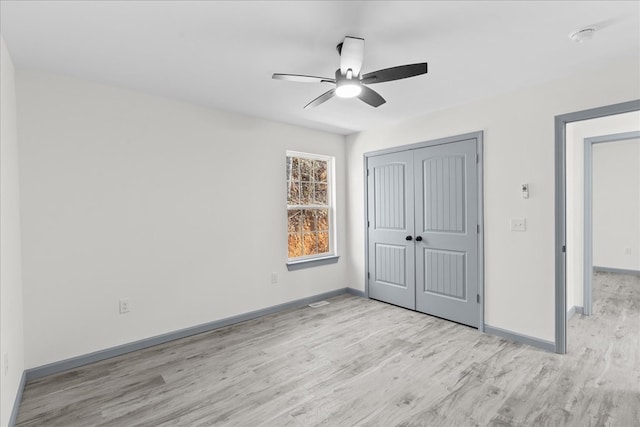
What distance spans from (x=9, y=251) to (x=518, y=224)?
409 cm

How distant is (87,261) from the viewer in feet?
9.11

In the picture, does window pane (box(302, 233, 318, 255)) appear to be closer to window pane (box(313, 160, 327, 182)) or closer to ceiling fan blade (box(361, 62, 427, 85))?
window pane (box(313, 160, 327, 182))

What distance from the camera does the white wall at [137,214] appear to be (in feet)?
8.48

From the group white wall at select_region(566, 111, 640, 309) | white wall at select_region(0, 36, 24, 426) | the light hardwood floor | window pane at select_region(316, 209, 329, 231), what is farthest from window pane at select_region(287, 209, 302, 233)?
white wall at select_region(566, 111, 640, 309)

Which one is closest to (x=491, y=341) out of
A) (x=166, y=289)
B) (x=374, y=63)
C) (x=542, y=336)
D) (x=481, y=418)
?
(x=542, y=336)

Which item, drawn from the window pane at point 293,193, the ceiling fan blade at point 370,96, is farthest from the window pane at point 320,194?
the ceiling fan blade at point 370,96

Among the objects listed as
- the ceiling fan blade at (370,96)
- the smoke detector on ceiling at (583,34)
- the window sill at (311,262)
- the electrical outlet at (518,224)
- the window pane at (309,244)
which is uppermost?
the smoke detector on ceiling at (583,34)

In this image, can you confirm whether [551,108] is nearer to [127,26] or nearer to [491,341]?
[491,341]

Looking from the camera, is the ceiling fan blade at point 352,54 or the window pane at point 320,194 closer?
the ceiling fan blade at point 352,54

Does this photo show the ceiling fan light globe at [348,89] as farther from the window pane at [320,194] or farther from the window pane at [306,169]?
the window pane at [320,194]

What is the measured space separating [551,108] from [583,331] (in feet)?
7.55

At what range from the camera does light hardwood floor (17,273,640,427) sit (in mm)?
2051

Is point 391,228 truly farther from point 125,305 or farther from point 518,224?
point 125,305

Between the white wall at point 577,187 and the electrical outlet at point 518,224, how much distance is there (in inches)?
37.9
